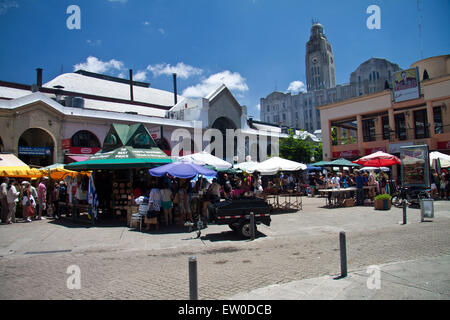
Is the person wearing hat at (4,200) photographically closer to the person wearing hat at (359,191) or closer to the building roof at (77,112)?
the building roof at (77,112)

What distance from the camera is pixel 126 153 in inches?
551

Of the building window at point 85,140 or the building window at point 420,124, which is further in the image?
the building window at point 420,124

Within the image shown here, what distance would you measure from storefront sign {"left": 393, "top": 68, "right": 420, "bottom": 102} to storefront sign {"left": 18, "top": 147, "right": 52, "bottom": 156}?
30663mm

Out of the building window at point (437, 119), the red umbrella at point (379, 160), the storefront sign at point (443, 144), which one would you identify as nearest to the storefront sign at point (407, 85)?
the building window at point (437, 119)

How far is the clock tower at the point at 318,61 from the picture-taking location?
111812mm

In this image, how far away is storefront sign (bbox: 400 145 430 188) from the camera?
16.0 metres

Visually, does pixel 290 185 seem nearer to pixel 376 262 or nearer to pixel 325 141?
pixel 325 141

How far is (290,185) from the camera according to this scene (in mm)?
27672

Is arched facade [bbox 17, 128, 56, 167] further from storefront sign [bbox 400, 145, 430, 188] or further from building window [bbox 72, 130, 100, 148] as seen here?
storefront sign [bbox 400, 145, 430, 188]

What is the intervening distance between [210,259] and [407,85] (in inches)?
1132

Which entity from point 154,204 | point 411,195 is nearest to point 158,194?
point 154,204

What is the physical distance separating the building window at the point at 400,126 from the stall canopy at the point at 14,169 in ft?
99.0

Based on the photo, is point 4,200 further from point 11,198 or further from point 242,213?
point 242,213
